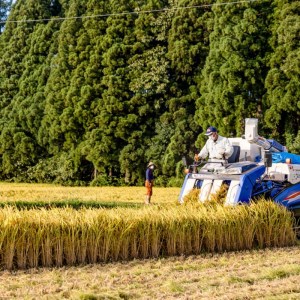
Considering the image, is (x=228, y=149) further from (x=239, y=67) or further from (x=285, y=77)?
(x=239, y=67)

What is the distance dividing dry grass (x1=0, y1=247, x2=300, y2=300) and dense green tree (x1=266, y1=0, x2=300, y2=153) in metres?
19.0

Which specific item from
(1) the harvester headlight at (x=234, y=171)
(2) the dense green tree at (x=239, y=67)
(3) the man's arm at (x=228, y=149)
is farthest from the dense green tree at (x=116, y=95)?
(1) the harvester headlight at (x=234, y=171)

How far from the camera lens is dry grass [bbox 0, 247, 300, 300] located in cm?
879

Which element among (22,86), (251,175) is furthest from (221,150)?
(22,86)

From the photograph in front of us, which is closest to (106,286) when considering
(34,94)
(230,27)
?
(230,27)

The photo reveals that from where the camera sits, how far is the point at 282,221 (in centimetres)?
1358

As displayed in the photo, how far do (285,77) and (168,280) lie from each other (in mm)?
22578

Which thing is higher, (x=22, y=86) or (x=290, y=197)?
(x=22, y=86)

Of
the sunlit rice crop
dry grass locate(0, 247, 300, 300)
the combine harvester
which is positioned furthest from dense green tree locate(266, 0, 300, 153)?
dry grass locate(0, 247, 300, 300)

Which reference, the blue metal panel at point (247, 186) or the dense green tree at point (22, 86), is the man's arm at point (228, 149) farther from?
the dense green tree at point (22, 86)

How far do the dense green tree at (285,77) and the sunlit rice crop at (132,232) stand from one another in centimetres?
1710

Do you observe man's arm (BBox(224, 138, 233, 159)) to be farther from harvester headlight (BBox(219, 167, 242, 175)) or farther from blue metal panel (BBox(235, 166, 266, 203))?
blue metal panel (BBox(235, 166, 266, 203))

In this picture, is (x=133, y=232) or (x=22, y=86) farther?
(x=22, y=86)

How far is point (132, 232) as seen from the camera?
1194 cm
